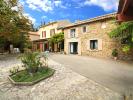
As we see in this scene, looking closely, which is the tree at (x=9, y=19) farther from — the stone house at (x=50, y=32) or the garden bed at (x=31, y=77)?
the garden bed at (x=31, y=77)

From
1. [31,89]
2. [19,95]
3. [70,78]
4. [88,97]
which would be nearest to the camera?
[88,97]

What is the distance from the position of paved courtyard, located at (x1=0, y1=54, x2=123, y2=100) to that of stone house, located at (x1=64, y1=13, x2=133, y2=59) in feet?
37.6

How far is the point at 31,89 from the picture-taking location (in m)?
9.96

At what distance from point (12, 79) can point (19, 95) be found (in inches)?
110

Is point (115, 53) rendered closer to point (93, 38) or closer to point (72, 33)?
point (93, 38)

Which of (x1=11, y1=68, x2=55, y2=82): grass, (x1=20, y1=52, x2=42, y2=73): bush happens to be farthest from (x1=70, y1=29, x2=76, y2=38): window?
(x1=11, y1=68, x2=55, y2=82): grass

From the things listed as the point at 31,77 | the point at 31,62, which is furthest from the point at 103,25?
the point at 31,77

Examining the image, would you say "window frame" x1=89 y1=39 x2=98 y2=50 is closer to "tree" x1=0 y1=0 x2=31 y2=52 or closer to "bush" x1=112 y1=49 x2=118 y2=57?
"bush" x1=112 y1=49 x2=118 y2=57

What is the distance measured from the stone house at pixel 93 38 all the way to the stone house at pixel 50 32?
4.10m

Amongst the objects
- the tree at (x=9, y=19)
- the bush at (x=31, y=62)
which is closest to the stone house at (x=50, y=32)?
the tree at (x=9, y=19)

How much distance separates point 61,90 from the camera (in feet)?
30.9

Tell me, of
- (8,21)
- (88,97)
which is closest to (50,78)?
(88,97)

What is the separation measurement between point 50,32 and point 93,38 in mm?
14556

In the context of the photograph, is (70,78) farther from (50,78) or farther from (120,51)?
(120,51)
